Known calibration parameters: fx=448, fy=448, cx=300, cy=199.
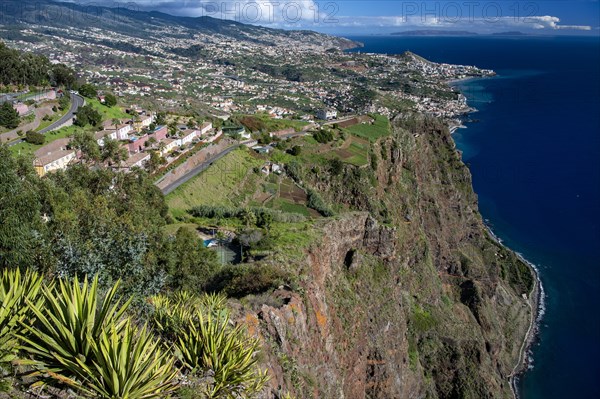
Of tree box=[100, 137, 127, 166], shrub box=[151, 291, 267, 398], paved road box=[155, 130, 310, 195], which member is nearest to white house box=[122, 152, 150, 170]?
tree box=[100, 137, 127, 166]

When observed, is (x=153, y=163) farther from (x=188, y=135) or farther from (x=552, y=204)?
(x=552, y=204)

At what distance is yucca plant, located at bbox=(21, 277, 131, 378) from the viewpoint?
7266mm

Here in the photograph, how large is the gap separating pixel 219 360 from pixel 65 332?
316 centimetres

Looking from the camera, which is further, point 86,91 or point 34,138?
point 86,91

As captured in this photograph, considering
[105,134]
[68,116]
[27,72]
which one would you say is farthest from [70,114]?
[27,72]

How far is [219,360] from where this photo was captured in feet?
30.7

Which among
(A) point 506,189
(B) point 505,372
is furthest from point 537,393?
(A) point 506,189

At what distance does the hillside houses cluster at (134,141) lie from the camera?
101ft

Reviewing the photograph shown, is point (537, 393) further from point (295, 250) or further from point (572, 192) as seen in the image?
point (572, 192)

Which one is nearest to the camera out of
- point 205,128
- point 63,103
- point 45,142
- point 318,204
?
point 45,142

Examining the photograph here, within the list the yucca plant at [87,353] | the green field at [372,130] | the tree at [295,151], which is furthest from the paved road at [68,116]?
the green field at [372,130]

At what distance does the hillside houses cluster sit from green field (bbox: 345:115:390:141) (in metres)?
18.7

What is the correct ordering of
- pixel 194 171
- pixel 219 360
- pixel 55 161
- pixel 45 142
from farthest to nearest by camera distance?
pixel 194 171, pixel 45 142, pixel 55 161, pixel 219 360

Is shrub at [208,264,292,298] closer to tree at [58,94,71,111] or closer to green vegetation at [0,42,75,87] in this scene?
tree at [58,94,71,111]
